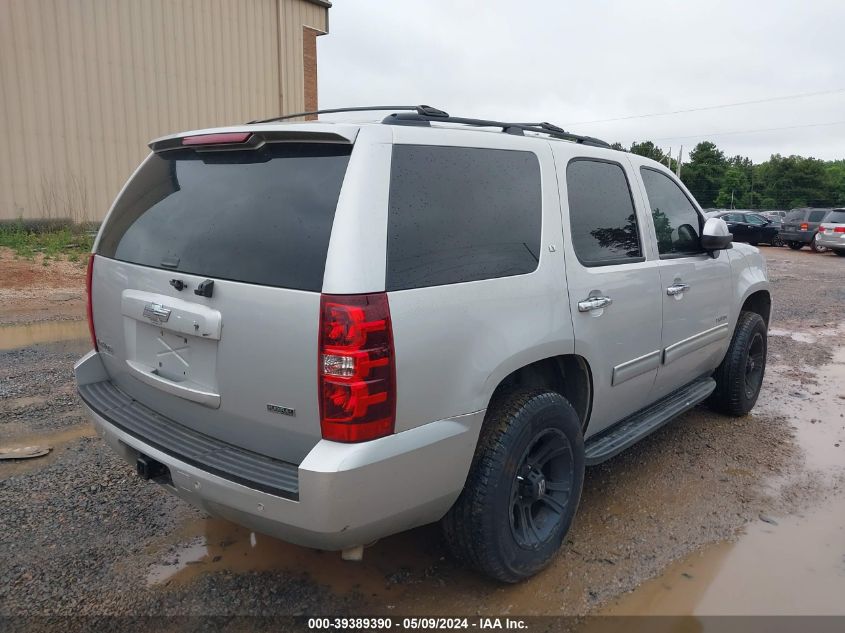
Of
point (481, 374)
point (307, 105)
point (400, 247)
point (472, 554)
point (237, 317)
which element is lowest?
point (472, 554)

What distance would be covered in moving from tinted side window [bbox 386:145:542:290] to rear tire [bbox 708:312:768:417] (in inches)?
107

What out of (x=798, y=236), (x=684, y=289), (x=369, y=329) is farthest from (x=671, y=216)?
(x=798, y=236)

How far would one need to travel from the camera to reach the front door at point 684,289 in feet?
12.2

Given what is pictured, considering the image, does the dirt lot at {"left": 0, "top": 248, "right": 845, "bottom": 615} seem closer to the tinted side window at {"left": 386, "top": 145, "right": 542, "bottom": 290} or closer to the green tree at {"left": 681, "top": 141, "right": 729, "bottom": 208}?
the tinted side window at {"left": 386, "top": 145, "right": 542, "bottom": 290}

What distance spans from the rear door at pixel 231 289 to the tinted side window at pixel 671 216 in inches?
92.3

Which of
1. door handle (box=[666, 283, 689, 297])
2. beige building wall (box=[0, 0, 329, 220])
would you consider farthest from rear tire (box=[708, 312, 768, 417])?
beige building wall (box=[0, 0, 329, 220])

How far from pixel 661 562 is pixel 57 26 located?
15022mm

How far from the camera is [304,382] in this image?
82.0 inches

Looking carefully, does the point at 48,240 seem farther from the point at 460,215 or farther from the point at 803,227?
the point at 803,227

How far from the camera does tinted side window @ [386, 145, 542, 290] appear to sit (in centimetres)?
224

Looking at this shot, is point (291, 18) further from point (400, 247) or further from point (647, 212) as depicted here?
point (400, 247)

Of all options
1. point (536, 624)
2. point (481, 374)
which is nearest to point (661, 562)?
point (536, 624)

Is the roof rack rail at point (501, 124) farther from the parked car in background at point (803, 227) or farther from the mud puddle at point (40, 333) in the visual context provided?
the parked car in background at point (803, 227)

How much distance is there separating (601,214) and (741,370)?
2268 millimetres
